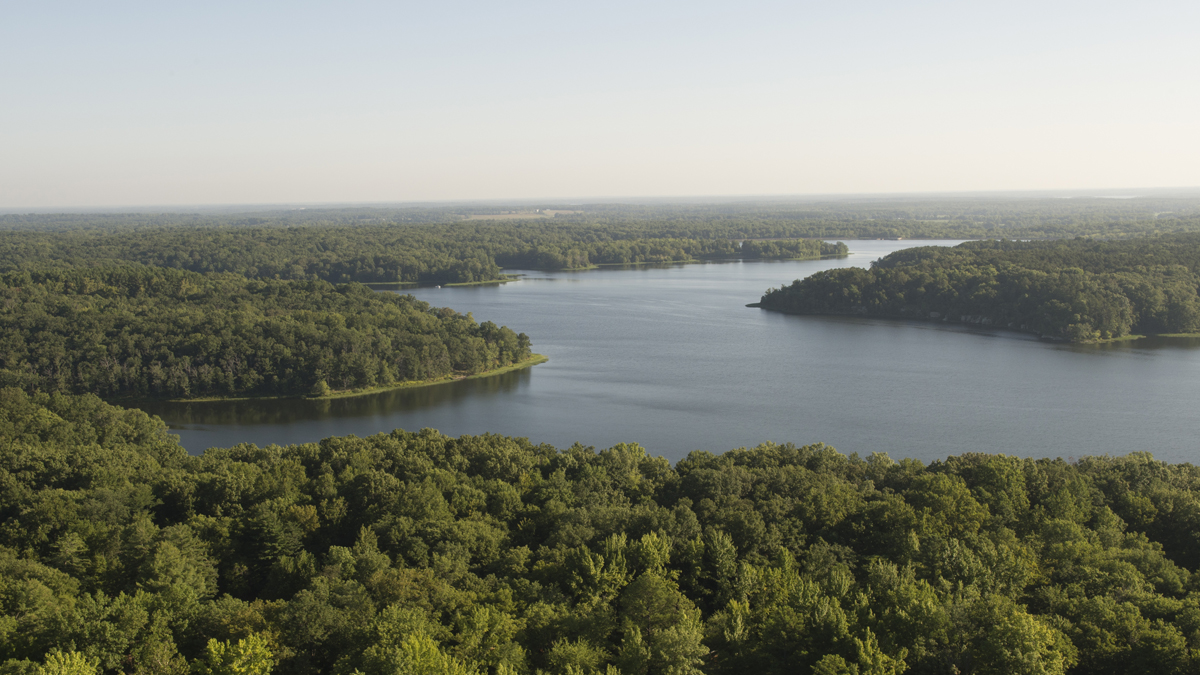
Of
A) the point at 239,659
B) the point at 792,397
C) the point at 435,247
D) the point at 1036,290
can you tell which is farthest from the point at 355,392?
the point at 435,247

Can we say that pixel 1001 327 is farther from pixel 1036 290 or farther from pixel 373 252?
pixel 373 252

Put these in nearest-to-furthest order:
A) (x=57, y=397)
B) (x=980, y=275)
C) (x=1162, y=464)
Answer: (x=1162, y=464)
(x=57, y=397)
(x=980, y=275)

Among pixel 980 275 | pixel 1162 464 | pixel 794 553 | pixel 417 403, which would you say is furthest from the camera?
pixel 980 275

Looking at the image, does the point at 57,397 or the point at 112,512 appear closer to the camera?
the point at 112,512

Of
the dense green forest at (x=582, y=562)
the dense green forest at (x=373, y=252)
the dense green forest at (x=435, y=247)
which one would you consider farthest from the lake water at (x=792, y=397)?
the dense green forest at (x=435, y=247)

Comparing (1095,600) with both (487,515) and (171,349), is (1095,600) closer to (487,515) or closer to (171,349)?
(487,515)

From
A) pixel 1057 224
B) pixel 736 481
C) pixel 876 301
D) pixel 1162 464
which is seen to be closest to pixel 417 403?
pixel 736 481

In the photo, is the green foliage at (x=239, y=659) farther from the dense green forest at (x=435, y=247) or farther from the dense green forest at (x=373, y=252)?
the dense green forest at (x=373, y=252)
